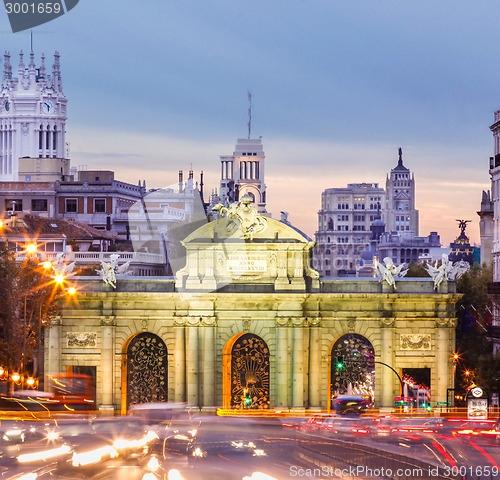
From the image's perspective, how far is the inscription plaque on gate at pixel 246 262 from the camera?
7994 cm

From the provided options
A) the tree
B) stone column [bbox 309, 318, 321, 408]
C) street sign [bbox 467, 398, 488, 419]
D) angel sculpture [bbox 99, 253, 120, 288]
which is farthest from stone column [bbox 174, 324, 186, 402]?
street sign [bbox 467, 398, 488, 419]

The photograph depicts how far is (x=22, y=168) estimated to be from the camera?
184 m

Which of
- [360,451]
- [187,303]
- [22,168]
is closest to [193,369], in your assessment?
[187,303]

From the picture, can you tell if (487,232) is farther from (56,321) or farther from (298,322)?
(56,321)

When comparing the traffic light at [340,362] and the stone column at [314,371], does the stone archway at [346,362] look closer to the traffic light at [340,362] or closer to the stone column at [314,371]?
the traffic light at [340,362]

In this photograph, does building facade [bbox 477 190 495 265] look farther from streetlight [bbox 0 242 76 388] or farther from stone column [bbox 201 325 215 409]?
stone column [bbox 201 325 215 409]

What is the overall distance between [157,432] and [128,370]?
39.5 ft

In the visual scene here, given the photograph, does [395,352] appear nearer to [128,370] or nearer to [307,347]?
[307,347]

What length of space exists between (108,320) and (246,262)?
27.6 feet

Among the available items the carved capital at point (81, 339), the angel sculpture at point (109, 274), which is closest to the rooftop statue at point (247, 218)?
the angel sculpture at point (109, 274)

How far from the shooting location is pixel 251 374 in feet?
264

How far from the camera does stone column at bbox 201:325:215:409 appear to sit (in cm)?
7962

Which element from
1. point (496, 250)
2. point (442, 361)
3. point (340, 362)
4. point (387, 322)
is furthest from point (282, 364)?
point (496, 250)

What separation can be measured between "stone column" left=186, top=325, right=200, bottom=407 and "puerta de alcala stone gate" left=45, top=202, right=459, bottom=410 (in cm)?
6
